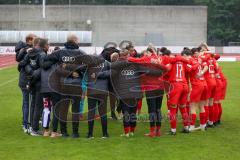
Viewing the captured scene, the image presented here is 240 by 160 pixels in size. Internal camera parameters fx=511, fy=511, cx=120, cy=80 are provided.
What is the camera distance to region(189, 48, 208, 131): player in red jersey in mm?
11539

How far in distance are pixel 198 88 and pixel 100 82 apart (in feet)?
7.95

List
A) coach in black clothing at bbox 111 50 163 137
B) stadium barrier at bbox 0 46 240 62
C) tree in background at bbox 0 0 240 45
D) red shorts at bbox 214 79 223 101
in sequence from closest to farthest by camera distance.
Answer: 1. coach in black clothing at bbox 111 50 163 137
2. red shorts at bbox 214 79 223 101
3. stadium barrier at bbox 0 46 240 62
4. tree in background at bbox 0 0 240 45

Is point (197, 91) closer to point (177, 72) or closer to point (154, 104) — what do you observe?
point (177, 72)

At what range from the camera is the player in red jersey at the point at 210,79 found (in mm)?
12008

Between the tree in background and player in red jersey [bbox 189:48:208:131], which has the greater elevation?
the tree in background

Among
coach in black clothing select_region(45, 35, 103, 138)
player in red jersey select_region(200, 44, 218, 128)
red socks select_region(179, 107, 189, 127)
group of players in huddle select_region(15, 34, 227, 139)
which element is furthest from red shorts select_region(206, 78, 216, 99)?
coach in black clothing select_region(45, 35, 103, 138)

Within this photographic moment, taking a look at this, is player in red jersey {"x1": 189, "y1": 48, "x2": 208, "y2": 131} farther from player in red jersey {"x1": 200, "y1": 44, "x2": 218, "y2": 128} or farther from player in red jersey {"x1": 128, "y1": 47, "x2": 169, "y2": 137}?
player in red jersey {"x1": 128, "y1": 47, "x2": 169, "y2": 137}

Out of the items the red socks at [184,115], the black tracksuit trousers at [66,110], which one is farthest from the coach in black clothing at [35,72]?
the red socks at [184,115]

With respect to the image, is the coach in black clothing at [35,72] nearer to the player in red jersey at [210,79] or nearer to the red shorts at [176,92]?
the red shorts at [176,92]

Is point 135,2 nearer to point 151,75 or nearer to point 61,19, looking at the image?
point 61,19

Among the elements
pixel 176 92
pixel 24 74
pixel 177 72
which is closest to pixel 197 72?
pixel 177 72

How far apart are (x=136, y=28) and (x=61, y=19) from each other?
8.99 meters

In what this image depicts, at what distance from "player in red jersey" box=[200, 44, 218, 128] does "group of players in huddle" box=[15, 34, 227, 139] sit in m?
0.46

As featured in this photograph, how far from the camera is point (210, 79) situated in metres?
12.2
